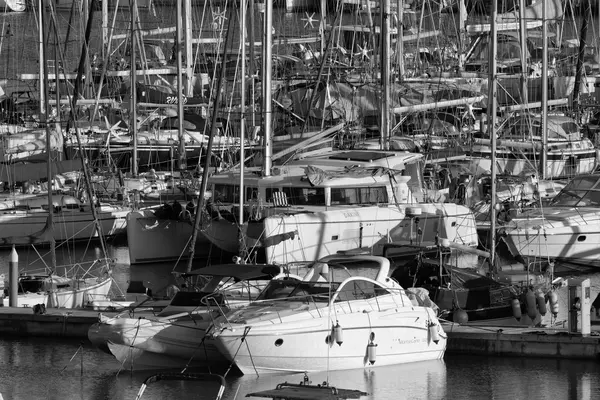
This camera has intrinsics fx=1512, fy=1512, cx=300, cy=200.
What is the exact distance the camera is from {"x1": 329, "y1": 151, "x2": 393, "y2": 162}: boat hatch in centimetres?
4031

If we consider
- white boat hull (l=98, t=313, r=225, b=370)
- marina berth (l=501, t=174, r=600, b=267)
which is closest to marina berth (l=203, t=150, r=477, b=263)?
marina berth (l=501, t=174, r=600, b=267)

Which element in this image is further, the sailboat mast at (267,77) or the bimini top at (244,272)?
the sailboat mast at (267,77)

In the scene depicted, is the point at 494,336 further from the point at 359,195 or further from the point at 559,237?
the point at 359,195

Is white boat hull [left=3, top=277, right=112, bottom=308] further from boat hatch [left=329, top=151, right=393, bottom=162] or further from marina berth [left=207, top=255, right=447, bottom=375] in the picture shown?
boat hatch [left=329, top=151, right=393, bottom=162]

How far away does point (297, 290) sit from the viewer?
2523cm

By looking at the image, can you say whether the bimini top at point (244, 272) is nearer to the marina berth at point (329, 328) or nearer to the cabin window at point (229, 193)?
the marina berth at point (329, 328)

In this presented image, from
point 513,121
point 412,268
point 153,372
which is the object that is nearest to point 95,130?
point 513,121

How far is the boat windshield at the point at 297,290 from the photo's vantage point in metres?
24.8

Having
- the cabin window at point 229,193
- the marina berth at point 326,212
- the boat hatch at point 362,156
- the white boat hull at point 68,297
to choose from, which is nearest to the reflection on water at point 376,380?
the white boat hull at point 68,297

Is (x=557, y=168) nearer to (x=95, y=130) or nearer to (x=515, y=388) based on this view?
(x=95, y=130)

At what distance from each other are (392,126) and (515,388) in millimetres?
25631

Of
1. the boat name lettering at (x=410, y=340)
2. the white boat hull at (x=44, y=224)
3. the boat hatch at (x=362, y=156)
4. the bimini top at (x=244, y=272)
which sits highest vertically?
the boat hatch at (x=362, y=156)

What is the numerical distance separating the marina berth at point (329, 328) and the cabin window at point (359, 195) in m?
11.8

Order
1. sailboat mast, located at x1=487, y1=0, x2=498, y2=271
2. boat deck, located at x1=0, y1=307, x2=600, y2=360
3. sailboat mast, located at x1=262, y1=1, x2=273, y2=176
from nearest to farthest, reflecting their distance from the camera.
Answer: boat deck, located at x1=0, y1=307, x2=600, y2=360
sailboat mast, located at x1=487, y1=0, x2=498, y2=271
sailboat mast, located at x1=262, y1=1, x2=273, y2=176
